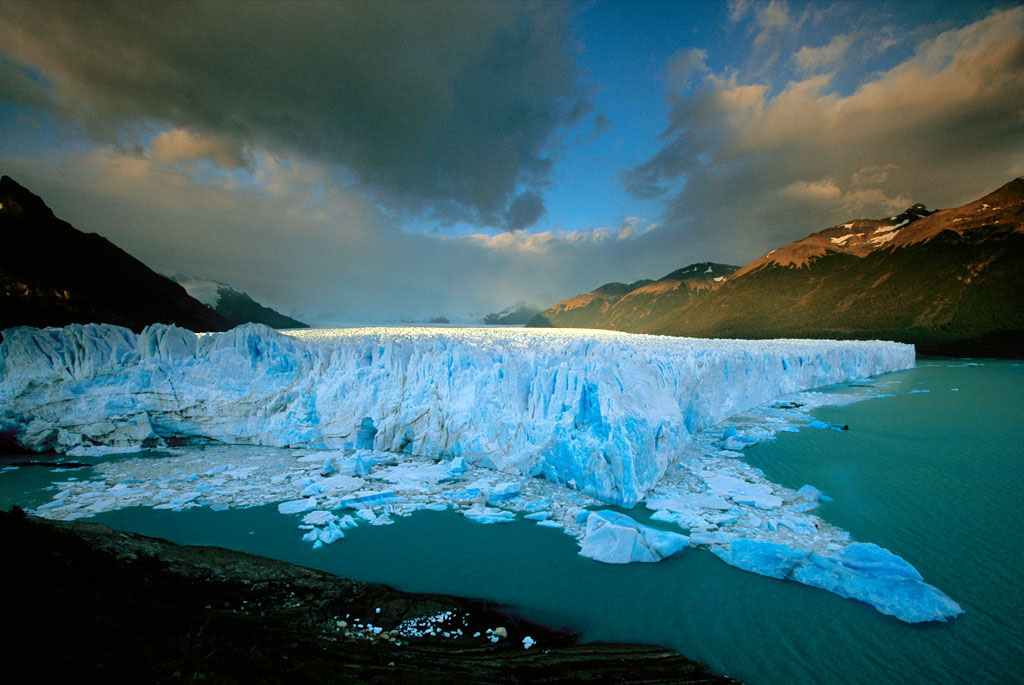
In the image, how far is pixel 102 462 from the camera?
9.36 m

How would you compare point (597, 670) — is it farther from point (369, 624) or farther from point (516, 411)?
point (516, 411)

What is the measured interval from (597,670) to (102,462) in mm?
12603

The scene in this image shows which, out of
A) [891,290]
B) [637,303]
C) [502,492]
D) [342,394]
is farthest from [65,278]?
[637,303]

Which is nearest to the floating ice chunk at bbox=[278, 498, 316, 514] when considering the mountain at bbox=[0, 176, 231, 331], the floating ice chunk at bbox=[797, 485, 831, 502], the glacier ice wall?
the glacier ice wall

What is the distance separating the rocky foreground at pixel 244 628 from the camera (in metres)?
2.37

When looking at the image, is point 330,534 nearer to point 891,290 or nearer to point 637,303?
point 891,290

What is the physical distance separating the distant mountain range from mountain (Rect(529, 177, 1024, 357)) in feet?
257

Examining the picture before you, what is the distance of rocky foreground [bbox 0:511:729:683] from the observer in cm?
237

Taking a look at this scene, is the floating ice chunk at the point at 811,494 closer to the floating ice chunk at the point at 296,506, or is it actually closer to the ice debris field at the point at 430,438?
the ice debris field at the point at 430,438

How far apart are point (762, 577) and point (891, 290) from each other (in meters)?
85.9

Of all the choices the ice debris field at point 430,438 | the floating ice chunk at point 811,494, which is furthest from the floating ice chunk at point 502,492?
the floating ice chunk at point 811,494

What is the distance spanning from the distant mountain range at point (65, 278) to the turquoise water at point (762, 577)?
15780 millimetres

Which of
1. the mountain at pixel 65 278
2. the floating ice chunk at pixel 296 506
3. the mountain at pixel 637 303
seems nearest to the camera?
the floating ice chunk at pixel 296 506

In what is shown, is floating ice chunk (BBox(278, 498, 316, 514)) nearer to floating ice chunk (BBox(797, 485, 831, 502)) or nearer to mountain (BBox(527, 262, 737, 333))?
floating ice chunk (BBox(797, 485, 831, 502))
